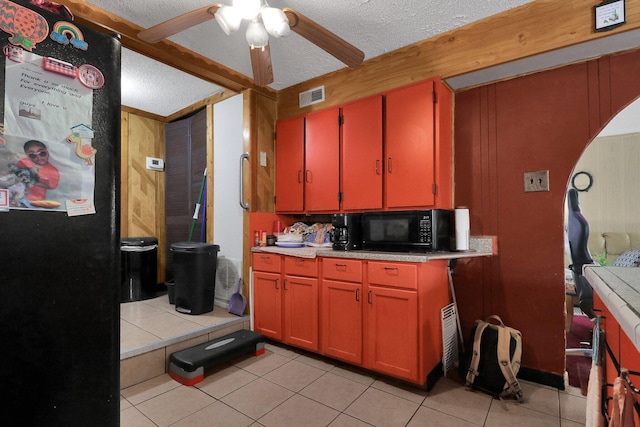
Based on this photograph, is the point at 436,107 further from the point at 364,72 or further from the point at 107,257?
the point at 107,257

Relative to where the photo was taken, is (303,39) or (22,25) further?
(303,39)

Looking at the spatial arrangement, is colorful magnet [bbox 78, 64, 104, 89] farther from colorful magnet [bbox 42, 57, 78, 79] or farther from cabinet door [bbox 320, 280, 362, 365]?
cabinet door [bbox 320, 280, 362, 365]

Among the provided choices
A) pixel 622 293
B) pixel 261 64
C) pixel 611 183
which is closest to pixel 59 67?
pixel 261 64

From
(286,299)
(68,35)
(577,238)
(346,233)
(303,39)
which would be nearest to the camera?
(68,35)

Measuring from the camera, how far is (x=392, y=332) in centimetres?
220

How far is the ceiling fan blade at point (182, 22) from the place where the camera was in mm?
1694

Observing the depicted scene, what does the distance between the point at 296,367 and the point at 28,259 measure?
81.3 inches

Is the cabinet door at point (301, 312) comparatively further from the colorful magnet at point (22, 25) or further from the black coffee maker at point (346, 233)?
the colorful magnet at point (22, 25)

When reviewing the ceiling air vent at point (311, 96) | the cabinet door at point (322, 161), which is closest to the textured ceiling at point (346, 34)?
the ceiling air vent at point (311, 96)

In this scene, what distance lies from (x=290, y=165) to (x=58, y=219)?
2.42 metres

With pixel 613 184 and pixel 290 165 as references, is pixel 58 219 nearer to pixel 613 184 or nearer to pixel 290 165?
pixel 290 165

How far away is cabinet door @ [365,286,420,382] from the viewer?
2096 millimetres

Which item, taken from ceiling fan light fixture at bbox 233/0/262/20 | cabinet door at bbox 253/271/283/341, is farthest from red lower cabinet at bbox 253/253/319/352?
ceiling fan light fixture at bbox 233/0/262/20

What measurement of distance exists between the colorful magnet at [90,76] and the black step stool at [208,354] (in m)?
1.93
